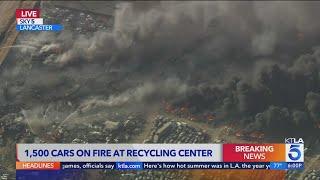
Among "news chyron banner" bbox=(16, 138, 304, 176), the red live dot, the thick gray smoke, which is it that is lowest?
"news chyron banner" bbox=(16, 138, 304, 176)

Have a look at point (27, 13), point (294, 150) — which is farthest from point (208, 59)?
point (27, 13)

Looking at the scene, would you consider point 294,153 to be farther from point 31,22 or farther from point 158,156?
point 31,22

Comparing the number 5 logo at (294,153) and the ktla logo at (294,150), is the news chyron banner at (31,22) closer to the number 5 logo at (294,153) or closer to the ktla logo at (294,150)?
the ktla logo at (294,150)

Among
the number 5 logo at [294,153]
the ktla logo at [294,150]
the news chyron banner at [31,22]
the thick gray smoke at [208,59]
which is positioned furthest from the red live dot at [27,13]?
the number 5 logo at [294,153]

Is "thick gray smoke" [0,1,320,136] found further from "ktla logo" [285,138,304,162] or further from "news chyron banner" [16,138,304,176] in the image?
"news chyron banner" [16,138,304,176]

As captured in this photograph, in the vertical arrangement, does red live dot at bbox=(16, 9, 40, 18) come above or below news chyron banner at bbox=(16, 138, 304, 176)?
above

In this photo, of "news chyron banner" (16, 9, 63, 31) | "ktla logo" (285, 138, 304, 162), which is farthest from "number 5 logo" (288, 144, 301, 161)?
"news chyron banner" (16, 9, 63, 31)

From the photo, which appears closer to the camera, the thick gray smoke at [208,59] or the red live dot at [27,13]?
the thick gray smoke at [208,59]
